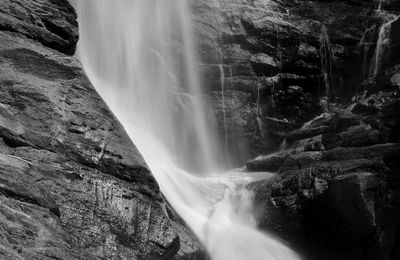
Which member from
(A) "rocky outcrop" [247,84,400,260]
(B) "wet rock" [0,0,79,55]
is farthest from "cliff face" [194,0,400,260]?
(B) "wet rock" [0,0,79,55]

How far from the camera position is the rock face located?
834 centimetres

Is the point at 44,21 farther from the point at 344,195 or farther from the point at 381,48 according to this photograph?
the point at 381,48

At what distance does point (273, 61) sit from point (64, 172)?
Result: 1714cm

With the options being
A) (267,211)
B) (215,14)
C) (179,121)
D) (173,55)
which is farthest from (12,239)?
(215,14)

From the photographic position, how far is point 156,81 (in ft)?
76.9

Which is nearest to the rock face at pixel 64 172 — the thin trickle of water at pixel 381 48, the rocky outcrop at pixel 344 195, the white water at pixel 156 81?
the rocky outcrop at pixel 344 195

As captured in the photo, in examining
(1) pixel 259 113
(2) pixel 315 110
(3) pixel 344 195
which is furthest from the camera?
(2) pixel 315 110

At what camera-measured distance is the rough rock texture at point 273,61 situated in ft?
78.6

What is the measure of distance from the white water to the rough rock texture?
964 millimetres

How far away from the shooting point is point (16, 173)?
8.70 m

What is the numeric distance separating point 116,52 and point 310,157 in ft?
34.6

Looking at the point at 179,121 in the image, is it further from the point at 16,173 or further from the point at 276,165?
the point at 16,173

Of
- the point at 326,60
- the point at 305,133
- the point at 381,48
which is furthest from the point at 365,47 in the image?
the point at 305,133

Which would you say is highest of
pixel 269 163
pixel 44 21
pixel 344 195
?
pixel 44 21
